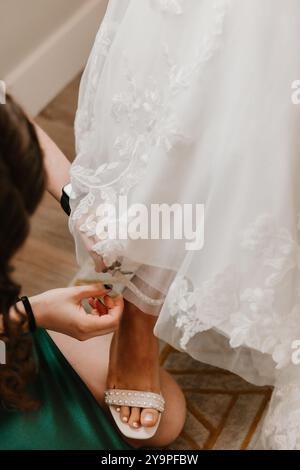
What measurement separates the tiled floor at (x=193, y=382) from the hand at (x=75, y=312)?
0.96 ft

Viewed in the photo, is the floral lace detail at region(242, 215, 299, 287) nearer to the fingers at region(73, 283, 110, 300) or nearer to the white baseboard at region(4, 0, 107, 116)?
the fingers at region(73, 283, 110, 300)

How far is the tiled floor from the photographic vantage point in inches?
44.4

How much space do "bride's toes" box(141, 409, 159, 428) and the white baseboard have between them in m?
0.79

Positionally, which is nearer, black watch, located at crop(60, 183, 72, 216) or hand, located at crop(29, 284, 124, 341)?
hand, located at crop(29, 284, 124, 341)

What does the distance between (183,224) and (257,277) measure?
115 mm

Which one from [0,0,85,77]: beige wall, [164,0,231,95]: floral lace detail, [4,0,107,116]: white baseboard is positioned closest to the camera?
[164,0,231,95]: floral lace detail

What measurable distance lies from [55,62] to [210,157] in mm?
885

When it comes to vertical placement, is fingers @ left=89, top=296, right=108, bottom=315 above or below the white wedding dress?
below

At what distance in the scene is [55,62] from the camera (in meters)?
1.65

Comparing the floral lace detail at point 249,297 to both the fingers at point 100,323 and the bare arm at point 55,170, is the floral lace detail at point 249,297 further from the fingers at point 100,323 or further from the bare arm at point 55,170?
the bare arm at point 55,170

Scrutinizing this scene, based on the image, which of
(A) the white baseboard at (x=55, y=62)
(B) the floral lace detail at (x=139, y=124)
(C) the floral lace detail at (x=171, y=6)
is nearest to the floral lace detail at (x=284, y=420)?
(B) the floral lace detail at (x=139, y=124)

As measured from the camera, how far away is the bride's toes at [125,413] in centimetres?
104

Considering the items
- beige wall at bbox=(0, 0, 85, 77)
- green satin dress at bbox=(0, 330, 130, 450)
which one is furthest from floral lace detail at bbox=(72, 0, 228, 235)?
beige wall at bbox=(0, 0, 85, 77)

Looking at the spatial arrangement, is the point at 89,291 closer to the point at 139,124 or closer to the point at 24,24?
the point at 139,124
